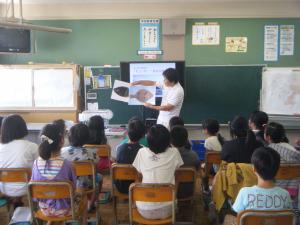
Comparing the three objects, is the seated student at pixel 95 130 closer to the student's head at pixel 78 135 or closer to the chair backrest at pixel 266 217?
the student's head at pixel 78 135

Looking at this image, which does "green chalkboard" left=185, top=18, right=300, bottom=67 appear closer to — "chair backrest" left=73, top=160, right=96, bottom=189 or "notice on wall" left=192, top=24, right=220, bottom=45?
"notice on wall" left=192, top=24, right=220, bottom=45

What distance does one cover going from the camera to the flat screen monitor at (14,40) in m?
4.70

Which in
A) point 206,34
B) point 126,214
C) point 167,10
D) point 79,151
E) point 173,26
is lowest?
point 126,214

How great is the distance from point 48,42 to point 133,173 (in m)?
3.49

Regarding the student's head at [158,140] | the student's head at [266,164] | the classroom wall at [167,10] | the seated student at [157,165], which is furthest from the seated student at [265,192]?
the classroom wall at [167,10]

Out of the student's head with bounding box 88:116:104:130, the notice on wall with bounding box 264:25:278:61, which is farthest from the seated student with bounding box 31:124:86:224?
the notice on wall with bounding box 264:25:278:61

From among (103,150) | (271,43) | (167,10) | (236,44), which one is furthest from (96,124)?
(271,43)

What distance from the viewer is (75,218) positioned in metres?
2.26

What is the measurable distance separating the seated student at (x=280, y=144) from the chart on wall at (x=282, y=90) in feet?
7.18

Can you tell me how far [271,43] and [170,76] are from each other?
198 centimetres

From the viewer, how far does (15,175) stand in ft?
7.95

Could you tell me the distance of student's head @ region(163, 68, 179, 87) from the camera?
13.0 feet

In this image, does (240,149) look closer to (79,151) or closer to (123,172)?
(123,172)

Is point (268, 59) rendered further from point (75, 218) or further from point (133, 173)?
point (75, 218)
